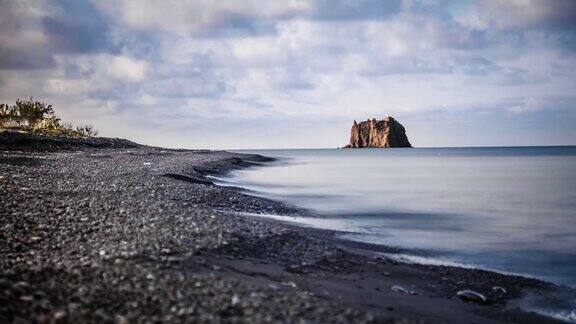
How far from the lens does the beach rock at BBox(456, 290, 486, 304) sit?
28.9 feet

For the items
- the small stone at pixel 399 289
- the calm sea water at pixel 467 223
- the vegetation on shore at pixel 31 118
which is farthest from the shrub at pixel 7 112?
the small stone at pixel 399 289

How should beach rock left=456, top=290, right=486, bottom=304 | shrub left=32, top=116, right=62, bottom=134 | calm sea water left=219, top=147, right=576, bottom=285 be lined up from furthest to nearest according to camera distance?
shrub left=32, top=116, right=62, bottom=134, calm sea water left=219, top=147, right=576, bottom=285, beach rock left=456, top=290, right=486, bottom=304

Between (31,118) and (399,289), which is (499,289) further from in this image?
(31,118)

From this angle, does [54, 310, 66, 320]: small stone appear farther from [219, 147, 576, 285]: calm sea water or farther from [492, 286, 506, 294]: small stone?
[219, 147, 576, 285]: calm sea water

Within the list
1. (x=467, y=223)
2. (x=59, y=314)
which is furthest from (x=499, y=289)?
(x=467, y=223)

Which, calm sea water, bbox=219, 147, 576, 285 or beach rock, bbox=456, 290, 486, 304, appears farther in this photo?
calm sea water, bbox=219, 147, 576, 285

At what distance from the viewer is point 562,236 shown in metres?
16.9

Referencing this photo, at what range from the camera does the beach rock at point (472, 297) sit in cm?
882

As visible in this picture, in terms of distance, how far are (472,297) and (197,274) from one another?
520 cm

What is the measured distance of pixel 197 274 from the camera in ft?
24.1

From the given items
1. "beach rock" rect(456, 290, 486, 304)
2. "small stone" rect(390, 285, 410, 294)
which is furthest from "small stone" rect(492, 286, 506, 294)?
"small stone" rect(390, 285, 410, 294)

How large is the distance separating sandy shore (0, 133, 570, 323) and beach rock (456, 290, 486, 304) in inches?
6.9

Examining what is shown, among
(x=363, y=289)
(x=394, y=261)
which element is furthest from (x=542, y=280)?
(x=363, y=289)

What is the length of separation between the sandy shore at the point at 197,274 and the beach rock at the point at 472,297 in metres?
0.17
